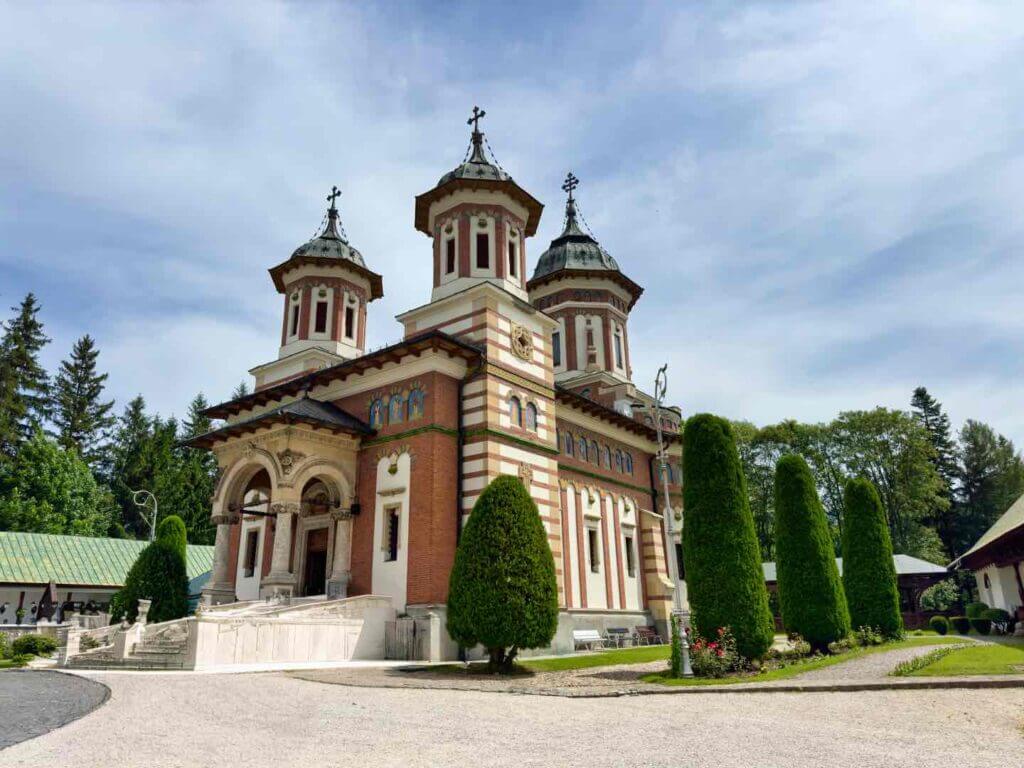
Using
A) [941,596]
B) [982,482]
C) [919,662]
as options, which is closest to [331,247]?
[919,662]

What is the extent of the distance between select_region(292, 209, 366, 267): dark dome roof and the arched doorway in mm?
10488

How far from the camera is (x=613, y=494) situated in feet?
104

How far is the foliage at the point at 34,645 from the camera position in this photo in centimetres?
2108

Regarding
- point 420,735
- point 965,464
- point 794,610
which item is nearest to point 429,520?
point 794,610

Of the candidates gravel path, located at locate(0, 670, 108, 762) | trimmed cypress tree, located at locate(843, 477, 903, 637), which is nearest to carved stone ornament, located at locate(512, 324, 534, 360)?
trimmed cypress tree, located at locate(843, 477, 903, 637)

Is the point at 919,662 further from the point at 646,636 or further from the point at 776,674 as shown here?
the point at 646,636

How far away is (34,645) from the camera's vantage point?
2139 cm

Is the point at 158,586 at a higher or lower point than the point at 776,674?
higher

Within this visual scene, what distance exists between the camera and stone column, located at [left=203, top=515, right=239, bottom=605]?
24141mm

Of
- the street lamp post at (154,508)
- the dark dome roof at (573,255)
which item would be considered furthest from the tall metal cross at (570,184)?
the street lamp post at (154,508)

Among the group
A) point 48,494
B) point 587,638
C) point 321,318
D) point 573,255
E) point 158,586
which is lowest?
point 587,638

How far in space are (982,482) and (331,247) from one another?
199 feet

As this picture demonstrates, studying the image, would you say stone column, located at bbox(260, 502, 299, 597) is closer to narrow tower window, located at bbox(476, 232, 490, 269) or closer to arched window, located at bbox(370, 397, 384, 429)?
arched window, located at bbox(370, 397, 384, 429)

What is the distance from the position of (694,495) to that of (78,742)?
13.0m
